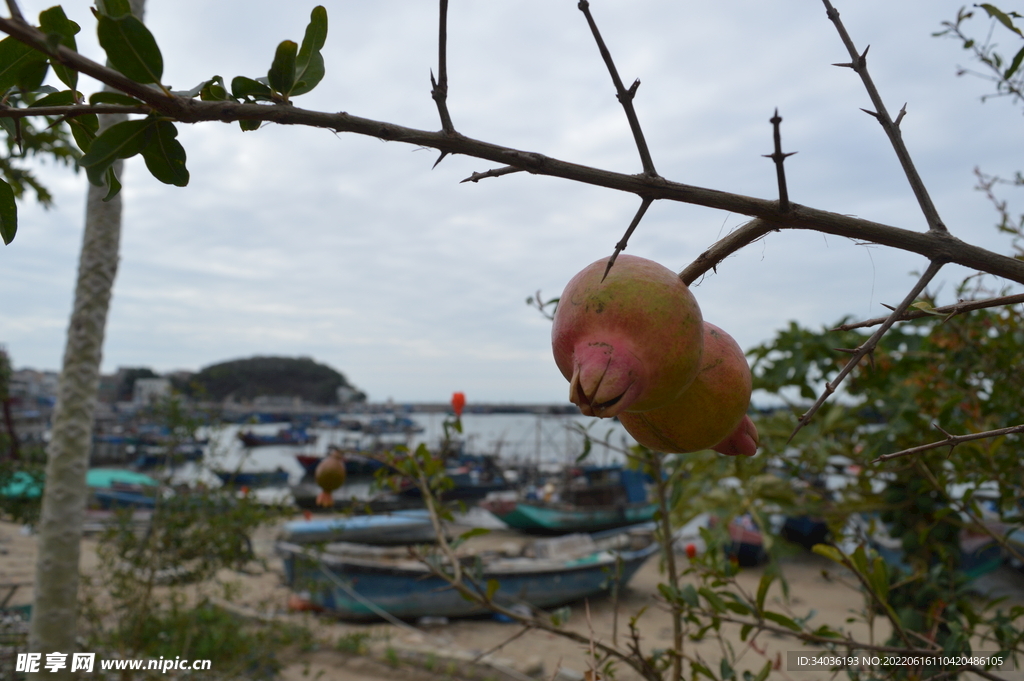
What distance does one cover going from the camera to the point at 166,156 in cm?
69

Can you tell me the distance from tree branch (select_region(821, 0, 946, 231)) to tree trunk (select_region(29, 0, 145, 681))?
3.46 metres

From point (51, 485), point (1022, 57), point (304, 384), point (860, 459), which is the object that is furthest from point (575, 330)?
point (304, 384)

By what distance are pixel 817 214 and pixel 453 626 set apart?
10.1 meters

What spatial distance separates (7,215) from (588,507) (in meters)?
18.4

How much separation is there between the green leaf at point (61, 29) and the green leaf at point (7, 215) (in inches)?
7.1

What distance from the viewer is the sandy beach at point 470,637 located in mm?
6688

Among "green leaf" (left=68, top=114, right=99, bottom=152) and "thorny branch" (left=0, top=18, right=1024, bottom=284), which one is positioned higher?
"green leaf" (left=68, top=114, right=99, bottom=152)

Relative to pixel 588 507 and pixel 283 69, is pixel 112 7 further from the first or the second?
pixel 588 507

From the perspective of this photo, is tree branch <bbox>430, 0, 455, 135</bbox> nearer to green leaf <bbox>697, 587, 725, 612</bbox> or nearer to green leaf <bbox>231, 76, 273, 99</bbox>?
green leaf <bbox>231, 76, 273, 99</bbox>

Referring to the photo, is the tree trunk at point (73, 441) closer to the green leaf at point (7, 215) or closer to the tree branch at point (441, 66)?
the green leaf at point (7, 215)

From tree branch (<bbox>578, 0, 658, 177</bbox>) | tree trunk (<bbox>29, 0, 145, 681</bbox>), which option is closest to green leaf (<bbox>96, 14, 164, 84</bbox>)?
tree branch (<bbox>578, 0, 658, 177</bbox>)

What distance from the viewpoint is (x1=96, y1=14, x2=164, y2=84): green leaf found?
0.57 m

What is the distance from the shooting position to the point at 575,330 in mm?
681

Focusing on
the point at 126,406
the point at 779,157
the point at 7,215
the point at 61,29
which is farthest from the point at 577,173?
the point at 126,406
